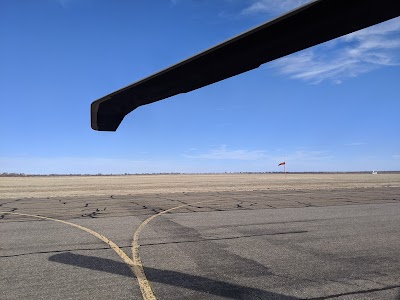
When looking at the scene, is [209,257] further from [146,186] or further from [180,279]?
[146,186]

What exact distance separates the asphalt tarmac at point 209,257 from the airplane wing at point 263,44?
3918 millimetres

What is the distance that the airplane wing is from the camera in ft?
5.80

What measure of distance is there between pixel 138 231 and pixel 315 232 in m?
5.16

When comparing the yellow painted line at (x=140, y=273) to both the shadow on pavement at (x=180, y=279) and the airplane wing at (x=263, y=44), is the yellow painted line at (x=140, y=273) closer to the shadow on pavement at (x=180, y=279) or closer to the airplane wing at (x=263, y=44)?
the shadow on pavement at (x=180, y=279)

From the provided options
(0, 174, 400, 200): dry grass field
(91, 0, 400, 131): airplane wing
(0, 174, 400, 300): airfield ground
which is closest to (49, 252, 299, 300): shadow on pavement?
(0, 174, 400, 300): airfield ground

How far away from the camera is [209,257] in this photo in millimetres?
7551

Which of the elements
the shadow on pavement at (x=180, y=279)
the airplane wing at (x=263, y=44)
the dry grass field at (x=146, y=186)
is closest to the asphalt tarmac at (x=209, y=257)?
the shadow on pavement at (x=180, y=279)

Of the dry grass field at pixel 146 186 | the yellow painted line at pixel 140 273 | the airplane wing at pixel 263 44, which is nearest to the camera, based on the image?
the airplane wing at pixel 263 44

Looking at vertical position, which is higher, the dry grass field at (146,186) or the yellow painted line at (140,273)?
the dry grass field at (146,186)

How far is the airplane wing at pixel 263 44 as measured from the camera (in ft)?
5.80

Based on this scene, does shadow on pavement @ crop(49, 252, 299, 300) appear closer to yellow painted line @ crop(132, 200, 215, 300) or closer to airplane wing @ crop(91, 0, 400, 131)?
yellow painted line @ crop(132, 200, 215, 300)

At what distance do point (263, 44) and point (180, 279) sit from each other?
500 cm

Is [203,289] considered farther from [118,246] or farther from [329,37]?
[329,37]

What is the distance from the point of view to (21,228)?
37.0 ft
